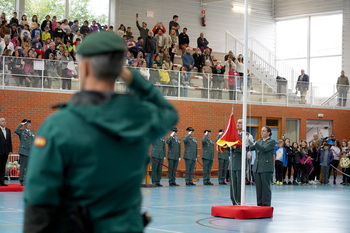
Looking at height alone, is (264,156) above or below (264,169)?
above

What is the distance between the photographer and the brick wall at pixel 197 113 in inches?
834

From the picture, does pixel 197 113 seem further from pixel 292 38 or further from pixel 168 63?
pixel 292 38

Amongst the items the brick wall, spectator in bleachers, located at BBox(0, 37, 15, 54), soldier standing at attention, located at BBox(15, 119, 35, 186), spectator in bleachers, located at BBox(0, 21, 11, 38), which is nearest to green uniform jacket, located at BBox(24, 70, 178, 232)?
soldier standing at attention, located at BBox(15, 119, 35, 186)

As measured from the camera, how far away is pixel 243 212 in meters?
11.0

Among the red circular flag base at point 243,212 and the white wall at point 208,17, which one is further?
the white wall at point 208,17

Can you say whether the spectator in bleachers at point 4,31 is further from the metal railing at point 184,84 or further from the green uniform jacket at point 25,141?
the green uniform jacket at point 25,141

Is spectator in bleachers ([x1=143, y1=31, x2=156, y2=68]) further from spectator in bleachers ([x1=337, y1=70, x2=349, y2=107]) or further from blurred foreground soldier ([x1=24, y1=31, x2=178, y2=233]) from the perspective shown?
blurred foreground soldier ([x1=24, y1=31, x2=178, y2=233])

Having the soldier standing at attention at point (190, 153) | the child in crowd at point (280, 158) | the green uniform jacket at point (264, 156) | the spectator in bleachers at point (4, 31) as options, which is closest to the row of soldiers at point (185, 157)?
the soldier standing at attention at point (190, 153)

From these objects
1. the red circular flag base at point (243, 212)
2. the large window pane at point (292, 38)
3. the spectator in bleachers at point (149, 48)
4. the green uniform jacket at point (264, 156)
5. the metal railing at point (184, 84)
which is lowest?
the red circular flag base at point (243, 212)

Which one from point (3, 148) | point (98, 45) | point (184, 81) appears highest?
point (184, 81)

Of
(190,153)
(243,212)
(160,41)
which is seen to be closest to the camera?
(243,212)

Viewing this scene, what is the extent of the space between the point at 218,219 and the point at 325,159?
13.8 meters

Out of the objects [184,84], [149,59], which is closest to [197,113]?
[184,84]

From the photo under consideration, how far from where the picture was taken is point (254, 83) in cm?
2605
